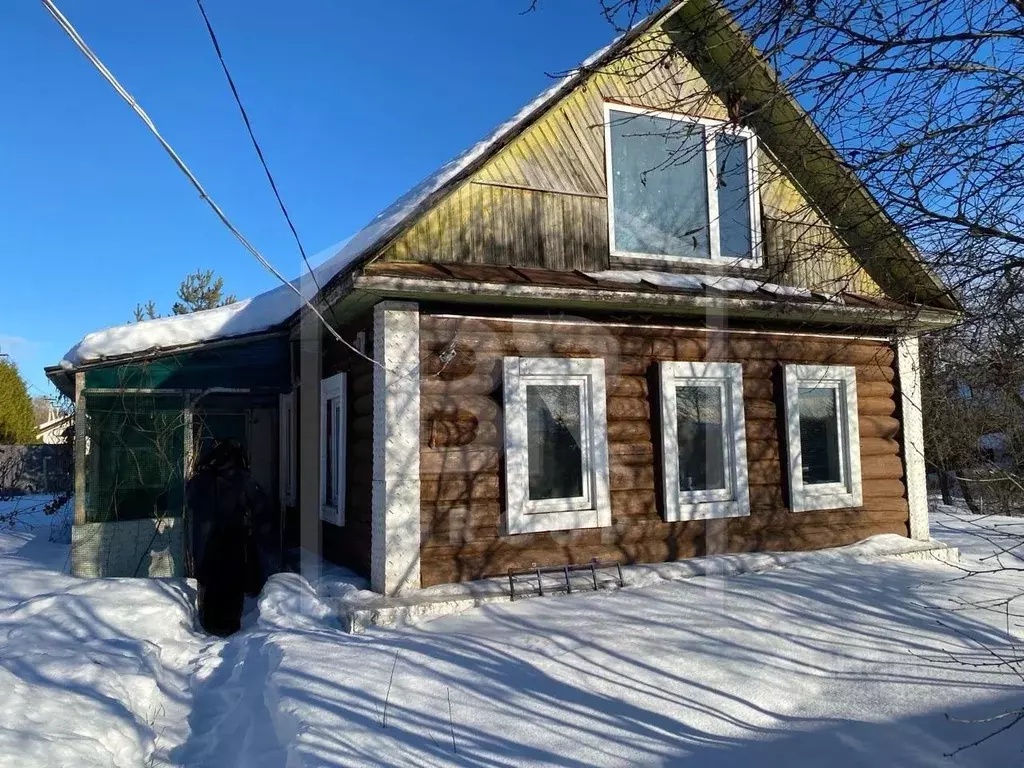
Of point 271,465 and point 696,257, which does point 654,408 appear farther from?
point 271,465

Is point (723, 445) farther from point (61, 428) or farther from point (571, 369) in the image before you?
point (61, 428)

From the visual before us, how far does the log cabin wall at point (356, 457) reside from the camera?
646 centimetres

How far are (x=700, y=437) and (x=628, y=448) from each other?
91 centimetres

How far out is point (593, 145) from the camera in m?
7.12

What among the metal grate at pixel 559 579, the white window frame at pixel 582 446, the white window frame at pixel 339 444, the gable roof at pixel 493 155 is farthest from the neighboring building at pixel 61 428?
the metal grate at pixel 559 579

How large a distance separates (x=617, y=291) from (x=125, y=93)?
4384mm

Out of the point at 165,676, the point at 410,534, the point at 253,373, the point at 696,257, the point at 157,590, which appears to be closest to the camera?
the point at 165,676

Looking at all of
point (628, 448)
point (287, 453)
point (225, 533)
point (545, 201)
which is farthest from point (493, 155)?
point (287, 453)

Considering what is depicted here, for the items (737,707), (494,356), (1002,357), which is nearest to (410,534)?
(494,356)

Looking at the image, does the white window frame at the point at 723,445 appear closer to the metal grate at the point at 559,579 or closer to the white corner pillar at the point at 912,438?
the metal grate at the point at 559,579

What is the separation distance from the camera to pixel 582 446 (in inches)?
259

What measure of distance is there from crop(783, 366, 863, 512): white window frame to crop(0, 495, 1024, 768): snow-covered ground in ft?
4.37

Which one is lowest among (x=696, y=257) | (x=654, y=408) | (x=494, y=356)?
(x=654, y=408)

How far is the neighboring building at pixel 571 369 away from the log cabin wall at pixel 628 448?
0.02 m
